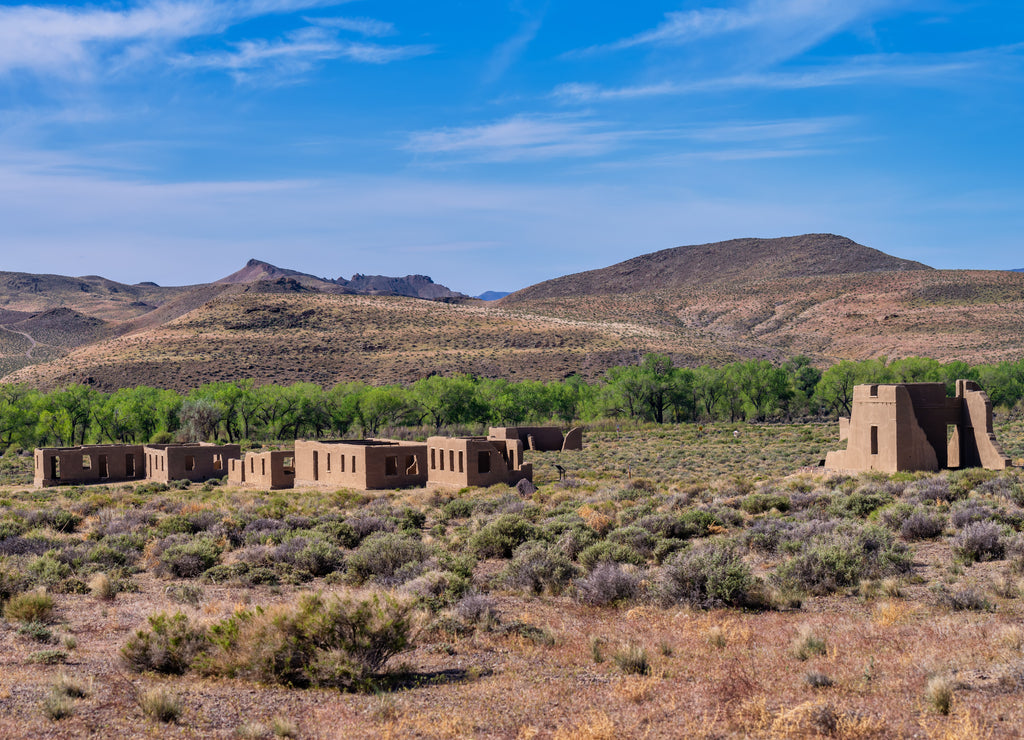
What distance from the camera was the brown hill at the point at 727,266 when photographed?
157125 mm

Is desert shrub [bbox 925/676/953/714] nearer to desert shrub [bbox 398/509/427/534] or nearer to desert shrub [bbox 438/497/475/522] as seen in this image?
desert shrub [bbox 398/509/427/534]

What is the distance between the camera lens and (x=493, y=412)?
69.7 metres

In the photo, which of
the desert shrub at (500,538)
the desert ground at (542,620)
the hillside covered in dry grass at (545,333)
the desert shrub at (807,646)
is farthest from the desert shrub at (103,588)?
the hillside covered in dry grass at (545,333)

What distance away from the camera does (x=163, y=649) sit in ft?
30.4

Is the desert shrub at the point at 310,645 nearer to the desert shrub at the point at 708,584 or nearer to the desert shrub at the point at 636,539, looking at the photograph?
the desert shrub at the point at 708,584

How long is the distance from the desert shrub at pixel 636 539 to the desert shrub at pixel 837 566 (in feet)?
10.3

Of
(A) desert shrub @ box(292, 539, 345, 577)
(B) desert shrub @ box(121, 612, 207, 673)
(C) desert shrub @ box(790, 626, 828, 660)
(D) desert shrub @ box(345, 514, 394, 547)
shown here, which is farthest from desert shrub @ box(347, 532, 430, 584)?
(C) desert shrub @ box(790, 626, 828, 660)

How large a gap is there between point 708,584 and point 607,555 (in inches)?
129

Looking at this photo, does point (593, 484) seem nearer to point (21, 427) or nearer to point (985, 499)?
point (985, 499)

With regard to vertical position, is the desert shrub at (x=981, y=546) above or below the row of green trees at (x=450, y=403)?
below

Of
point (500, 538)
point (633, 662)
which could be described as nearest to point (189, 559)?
point (500, 538)

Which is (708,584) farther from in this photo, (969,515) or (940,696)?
(969,515)

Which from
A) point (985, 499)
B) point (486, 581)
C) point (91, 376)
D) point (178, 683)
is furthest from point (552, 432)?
point (91, 376)

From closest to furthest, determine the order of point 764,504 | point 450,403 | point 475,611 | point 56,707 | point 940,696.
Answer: point 940,696, point 56,707, point 475,611, point 764,504, point 450,403
